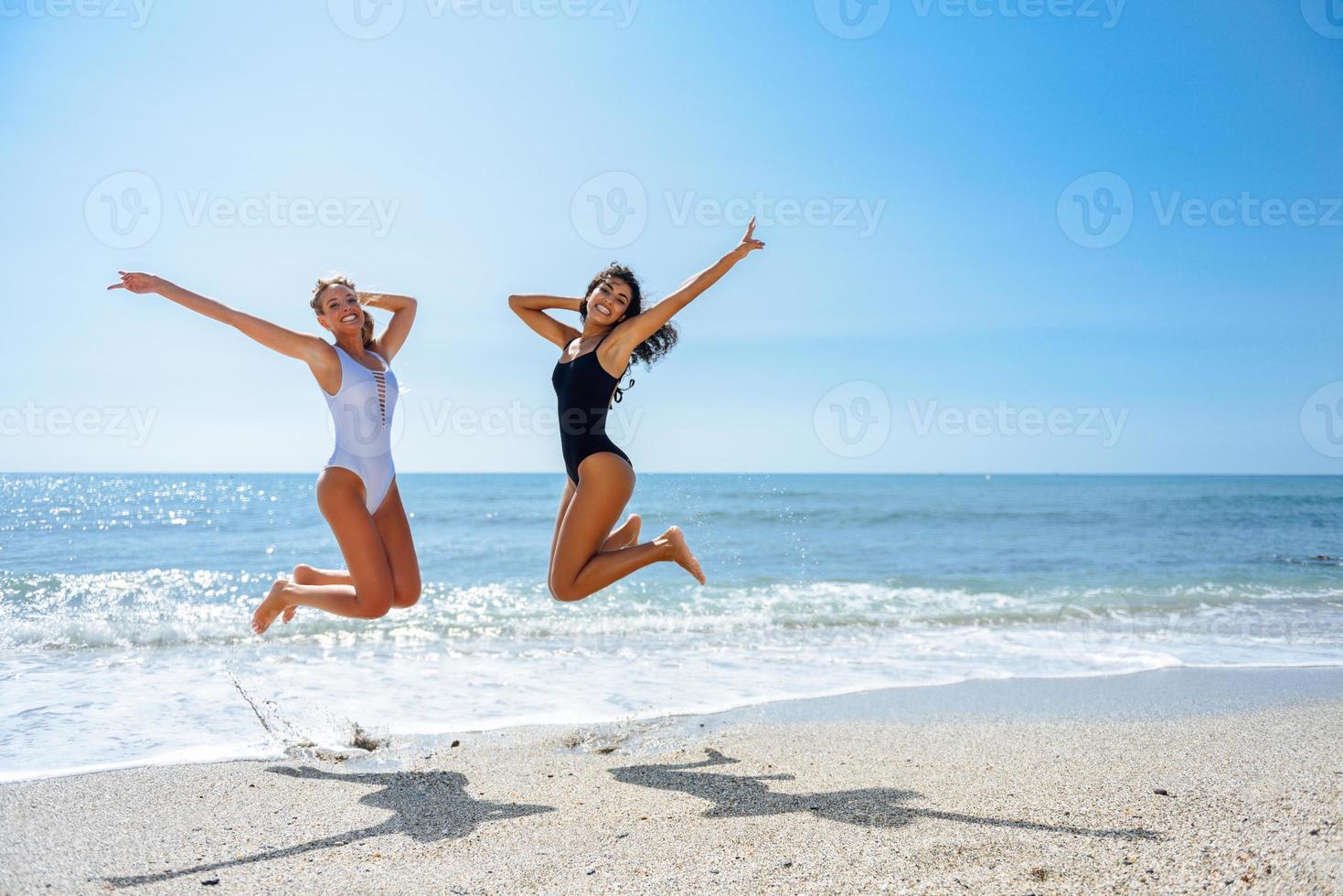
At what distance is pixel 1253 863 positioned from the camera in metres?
2.94

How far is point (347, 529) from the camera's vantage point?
465cm

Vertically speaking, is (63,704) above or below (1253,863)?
below

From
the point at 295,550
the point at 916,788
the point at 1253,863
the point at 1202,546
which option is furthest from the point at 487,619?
the point at 1202,546

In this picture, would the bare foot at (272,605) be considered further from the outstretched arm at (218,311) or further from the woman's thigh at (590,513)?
the woman's thigh at (590,513)

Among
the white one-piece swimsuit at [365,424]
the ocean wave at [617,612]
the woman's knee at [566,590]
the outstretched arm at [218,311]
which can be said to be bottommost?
the ocean wave at [617,612]

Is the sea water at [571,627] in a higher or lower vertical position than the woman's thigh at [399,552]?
lower

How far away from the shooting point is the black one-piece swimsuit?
4832 millimetres

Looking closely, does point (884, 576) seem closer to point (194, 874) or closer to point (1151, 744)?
point (1151, 744)

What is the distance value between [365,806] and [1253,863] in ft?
11.6

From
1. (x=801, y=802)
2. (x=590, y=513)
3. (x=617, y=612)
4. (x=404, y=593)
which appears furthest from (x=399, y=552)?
(x=617, y=612)

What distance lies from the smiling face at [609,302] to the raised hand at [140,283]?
2.16 m

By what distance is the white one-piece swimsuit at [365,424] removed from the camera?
4711 millimetres

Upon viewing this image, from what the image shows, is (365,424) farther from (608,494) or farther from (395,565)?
(608,494)

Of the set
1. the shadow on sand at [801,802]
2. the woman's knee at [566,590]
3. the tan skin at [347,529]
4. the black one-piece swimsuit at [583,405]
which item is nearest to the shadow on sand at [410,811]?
the shadow on sand at [801,802]
